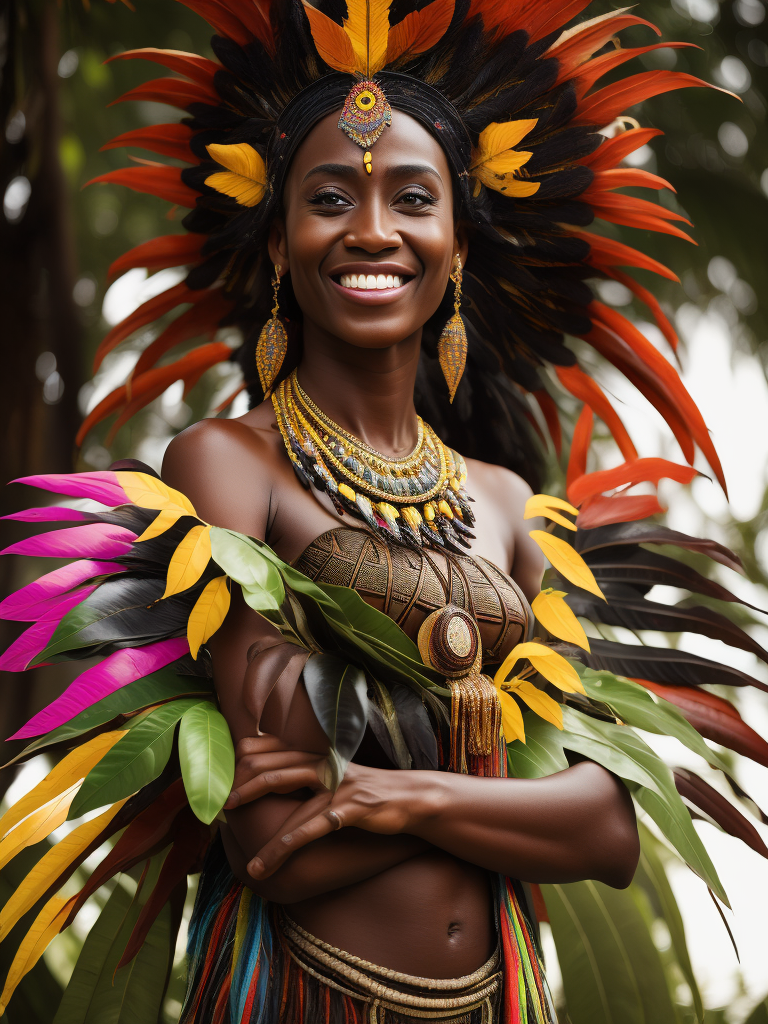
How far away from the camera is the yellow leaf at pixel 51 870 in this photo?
4.72ft

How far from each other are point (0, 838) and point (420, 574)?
760 millimetres

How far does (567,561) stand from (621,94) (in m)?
0.95

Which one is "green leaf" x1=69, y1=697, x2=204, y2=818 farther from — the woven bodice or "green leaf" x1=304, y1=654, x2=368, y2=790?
the woven bodice

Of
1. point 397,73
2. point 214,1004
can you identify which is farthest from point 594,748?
point 397,73

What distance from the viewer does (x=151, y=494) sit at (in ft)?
4.70

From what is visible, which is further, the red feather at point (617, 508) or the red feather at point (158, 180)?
the red feather at point (617, 508)

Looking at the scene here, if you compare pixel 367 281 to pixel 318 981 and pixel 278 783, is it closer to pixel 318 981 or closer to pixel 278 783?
pixel 278 783

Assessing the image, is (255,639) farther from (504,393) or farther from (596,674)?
(504,393)

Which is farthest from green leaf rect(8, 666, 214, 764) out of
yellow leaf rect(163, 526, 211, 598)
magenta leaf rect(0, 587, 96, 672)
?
yellow leaf rect(163, 526, 211, 598)

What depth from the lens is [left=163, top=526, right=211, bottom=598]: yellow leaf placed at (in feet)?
4.46

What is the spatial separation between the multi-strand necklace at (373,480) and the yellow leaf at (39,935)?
2.56 feet

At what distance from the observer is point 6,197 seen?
2.93 meters

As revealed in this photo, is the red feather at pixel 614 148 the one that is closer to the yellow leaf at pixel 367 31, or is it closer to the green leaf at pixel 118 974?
the yellow leaf at pixel 367 31

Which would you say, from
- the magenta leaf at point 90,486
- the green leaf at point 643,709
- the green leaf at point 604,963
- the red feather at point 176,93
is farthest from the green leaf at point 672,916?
the red feather at point 176,93
